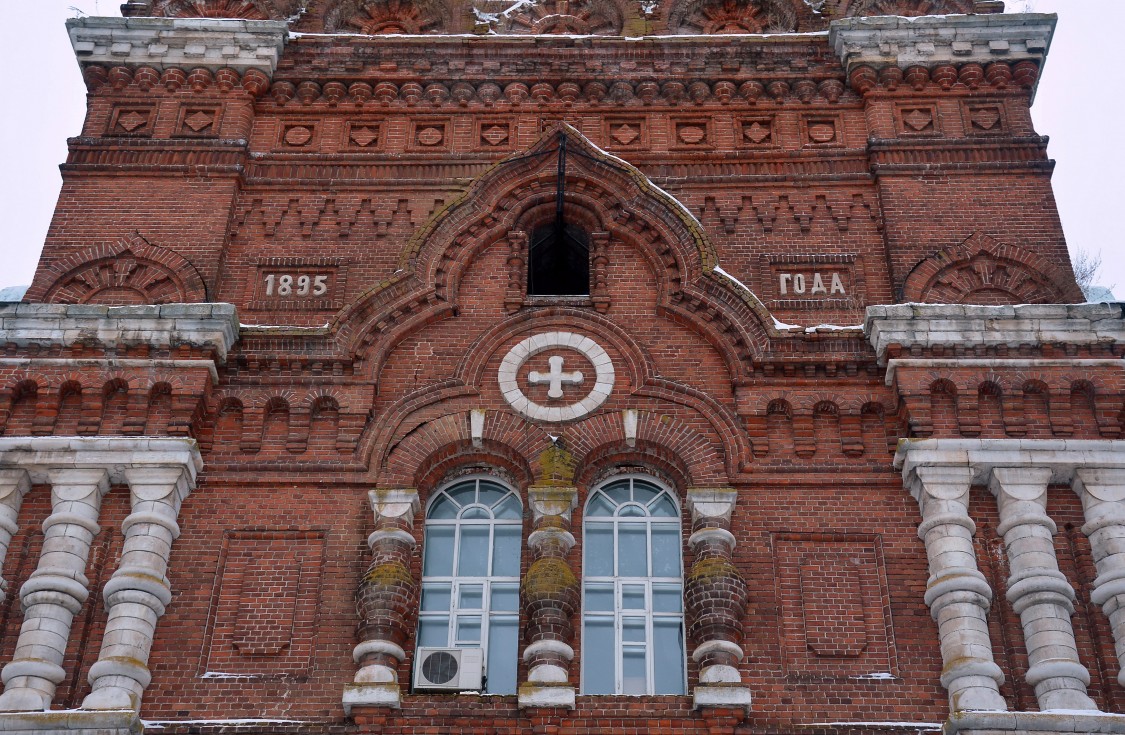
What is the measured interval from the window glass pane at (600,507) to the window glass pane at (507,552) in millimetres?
676

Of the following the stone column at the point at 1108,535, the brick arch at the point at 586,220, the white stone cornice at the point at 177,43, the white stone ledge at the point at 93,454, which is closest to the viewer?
the stone column at the point at 1108,535

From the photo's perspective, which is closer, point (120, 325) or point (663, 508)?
point (663, 508)

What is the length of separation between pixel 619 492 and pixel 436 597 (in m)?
1.98

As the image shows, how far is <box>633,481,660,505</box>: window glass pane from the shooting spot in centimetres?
1456

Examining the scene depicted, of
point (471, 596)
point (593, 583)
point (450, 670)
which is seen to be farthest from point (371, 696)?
point (593, 583)

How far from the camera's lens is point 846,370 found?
14.9m

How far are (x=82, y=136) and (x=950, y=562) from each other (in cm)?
994

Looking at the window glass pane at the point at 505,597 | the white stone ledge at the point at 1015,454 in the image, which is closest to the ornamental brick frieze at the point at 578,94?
the white stone ledge at the point at 1015,454

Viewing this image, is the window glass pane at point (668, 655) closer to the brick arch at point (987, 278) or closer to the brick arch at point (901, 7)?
the brick arch at point (987, 278)

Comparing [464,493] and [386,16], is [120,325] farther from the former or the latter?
[386,16]

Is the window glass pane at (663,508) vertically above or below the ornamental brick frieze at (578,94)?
below

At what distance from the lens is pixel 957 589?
13.1 meters

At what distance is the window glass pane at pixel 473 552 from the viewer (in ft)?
46.2

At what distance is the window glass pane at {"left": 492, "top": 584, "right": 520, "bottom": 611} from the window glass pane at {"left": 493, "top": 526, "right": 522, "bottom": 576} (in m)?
0.14
